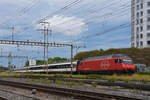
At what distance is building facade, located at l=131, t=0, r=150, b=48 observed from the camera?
71.8 metres

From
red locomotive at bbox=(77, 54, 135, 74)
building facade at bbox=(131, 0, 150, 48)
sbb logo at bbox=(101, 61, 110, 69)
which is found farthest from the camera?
building facade at bbox=(131, 0, 150, 48)

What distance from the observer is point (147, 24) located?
7244 cm

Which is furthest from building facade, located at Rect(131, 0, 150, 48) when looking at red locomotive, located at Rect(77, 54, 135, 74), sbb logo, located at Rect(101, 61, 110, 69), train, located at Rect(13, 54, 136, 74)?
sbb logo, located at Rect(101, 61, 110, 69)

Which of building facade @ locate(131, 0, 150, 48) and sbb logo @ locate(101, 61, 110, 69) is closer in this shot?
sbb logo @ locate(101, 61, 110, 69)

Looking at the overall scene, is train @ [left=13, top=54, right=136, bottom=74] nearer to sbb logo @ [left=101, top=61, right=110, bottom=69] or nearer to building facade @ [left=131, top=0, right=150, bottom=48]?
sbb logo @ [left=101, top=61, right=110, bottom=69]

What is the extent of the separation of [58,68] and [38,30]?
A: 10540mm

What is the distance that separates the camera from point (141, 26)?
75.2 meters

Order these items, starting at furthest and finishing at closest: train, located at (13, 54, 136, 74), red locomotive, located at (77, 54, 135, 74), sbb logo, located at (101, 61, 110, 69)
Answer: sbb logo, located at (101, 61, 110, 69) < train, located at (13, 54, 136, 74) < red locomotive, located at (77, 54, 135, 74)

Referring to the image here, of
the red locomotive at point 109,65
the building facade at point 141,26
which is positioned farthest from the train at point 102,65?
the building facade at point 141,26

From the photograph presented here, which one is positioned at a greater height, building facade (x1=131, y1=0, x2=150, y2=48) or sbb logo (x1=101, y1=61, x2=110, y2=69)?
building facade (x1=131, y1=0, x2=150, y2=48)

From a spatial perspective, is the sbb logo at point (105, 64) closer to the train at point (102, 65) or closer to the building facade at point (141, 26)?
the train at point (102, 65)

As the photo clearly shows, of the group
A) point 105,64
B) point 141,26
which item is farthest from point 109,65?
point 141,26

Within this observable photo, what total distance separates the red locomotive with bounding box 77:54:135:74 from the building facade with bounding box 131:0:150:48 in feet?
118

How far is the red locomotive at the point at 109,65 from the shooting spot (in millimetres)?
32062
